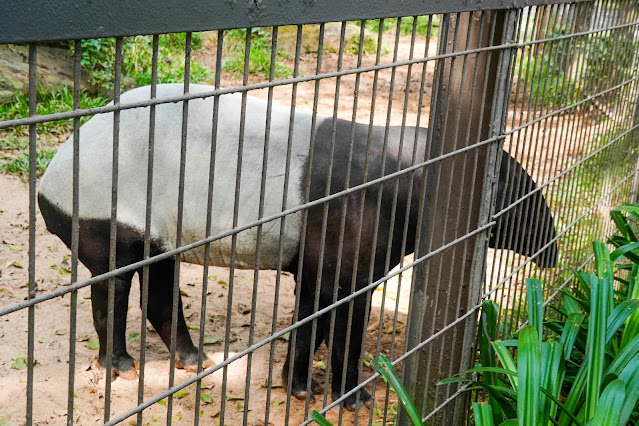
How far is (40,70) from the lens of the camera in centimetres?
787

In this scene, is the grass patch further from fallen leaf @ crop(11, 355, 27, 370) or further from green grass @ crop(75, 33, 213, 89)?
fallen leaf @ crop(11, 355, 27, 370)

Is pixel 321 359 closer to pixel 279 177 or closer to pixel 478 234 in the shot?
pixel 279 177

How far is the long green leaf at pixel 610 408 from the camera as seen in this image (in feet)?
7.47

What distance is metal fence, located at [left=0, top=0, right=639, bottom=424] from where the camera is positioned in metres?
1.77

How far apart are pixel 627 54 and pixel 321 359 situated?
2561mm

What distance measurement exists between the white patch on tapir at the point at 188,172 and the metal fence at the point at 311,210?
0.04 feet

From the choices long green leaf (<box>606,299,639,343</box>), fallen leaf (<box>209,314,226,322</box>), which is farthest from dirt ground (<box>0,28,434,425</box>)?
long green leaf (<box>606,299,639,343</box>)

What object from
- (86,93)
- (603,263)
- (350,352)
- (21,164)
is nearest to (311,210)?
(350,352)

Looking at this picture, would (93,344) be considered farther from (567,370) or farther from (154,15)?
(154,15)

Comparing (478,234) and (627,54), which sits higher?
(627,54)

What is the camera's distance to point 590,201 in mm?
4270

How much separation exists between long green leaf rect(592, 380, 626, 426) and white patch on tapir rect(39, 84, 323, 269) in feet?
6.58

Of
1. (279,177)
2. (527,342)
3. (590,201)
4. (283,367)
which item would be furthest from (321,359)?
(527,342)

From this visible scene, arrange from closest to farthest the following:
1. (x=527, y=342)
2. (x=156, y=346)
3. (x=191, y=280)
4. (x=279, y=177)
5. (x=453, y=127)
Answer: (x=527, y=342), (x=453, y=127), (x=279, y=177), (x=156, y=346), (x=191, y=280)
